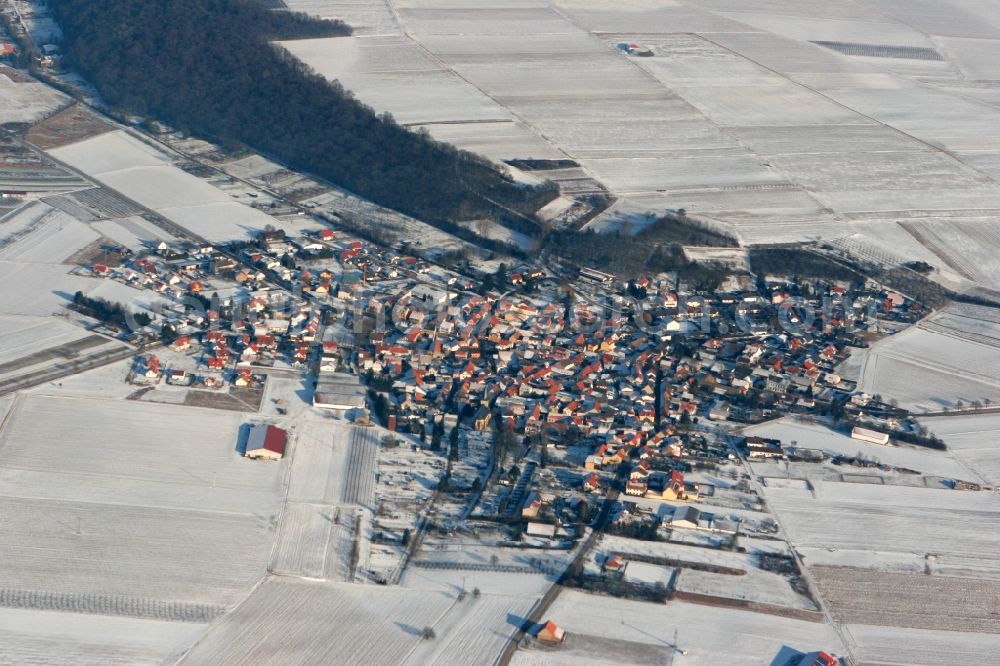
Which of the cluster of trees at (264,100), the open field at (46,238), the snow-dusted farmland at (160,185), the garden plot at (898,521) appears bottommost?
the garden plot at (898,521)

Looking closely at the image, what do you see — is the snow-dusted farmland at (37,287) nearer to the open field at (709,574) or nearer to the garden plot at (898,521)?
the open field at (709,574)

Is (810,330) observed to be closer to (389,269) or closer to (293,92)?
(389,269)

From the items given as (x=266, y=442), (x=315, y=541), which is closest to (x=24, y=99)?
(x=266, y=442)

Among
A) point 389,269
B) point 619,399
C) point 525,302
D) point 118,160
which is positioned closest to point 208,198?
point 118,160

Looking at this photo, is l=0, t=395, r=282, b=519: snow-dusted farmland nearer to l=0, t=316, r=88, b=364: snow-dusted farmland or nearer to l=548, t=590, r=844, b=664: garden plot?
l=0, t=316, r=88, b=364: snow-dusted farmland

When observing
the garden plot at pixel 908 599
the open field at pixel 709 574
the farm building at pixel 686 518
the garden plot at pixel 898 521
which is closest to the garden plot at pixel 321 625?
the open field at pixel 709 574

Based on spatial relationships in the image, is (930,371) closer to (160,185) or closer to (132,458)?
(132,458)
